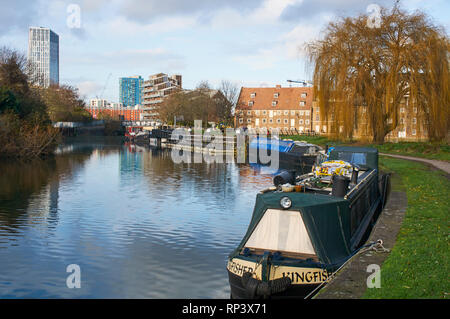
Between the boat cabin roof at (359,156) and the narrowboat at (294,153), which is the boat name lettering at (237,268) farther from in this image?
the narrowboat at (294,153)

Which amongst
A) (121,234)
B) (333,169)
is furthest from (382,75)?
(121,234)

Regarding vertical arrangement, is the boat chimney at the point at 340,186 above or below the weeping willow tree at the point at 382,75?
below

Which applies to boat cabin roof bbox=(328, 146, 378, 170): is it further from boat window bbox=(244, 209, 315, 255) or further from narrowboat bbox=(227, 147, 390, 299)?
boat window bbox=(244, 209, 315, 255)

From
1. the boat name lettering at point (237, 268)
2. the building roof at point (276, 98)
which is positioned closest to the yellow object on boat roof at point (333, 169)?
the boat name lettering at point (237, 268)

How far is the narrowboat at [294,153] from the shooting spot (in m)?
40.5

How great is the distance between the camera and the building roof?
107438 mm

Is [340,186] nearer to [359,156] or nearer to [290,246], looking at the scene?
[290,246]

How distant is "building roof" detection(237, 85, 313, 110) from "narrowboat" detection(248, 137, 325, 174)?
190 feet

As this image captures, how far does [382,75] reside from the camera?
135 ft

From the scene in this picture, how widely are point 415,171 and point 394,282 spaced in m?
→ 20.2

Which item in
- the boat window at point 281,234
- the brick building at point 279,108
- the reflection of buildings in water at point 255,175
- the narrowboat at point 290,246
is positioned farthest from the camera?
the brick building at point 279,108

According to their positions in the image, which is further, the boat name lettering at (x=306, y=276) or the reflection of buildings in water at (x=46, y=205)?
the reflection of buildings in water at (x=46, y=205)

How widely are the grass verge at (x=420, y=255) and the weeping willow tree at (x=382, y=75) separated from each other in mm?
22567
